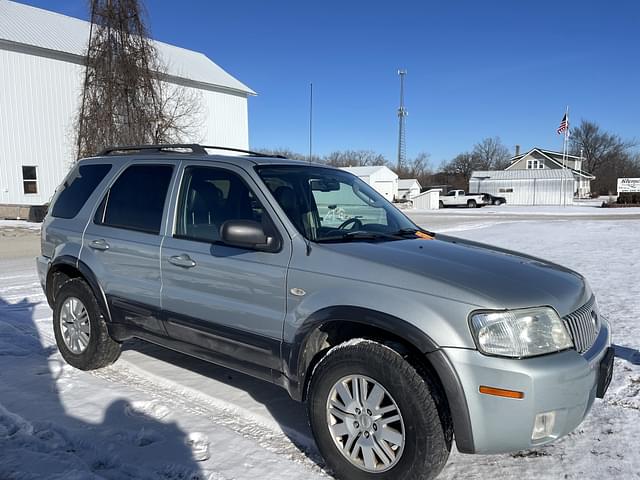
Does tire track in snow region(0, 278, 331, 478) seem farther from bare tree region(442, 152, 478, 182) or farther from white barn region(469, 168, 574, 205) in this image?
bare tree region(442, 152, 478, 182)

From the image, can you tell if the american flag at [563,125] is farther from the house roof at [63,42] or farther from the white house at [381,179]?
the house roof at [63,42]

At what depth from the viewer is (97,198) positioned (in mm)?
4773

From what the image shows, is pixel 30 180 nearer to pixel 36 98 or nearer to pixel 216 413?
pixel 36 98

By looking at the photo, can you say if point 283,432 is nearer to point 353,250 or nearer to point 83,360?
point 353,250

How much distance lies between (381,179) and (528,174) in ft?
53.3

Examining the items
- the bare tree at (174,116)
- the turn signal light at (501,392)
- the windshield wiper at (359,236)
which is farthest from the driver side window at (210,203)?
the bare tree at (174,116)

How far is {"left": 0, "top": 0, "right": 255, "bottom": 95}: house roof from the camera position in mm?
28047

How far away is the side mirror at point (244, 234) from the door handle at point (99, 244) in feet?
5.53

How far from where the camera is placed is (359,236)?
3604 millimetres

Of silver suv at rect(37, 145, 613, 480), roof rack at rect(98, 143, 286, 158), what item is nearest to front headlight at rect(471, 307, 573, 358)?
silver suv at rect(37, 145, 613, 480)

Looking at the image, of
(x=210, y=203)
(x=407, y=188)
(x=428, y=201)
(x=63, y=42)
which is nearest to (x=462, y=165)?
(x=407, y=188)

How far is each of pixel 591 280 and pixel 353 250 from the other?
6882mm

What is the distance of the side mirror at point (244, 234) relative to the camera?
327cm

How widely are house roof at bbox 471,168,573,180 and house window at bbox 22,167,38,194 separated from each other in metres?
47.5
